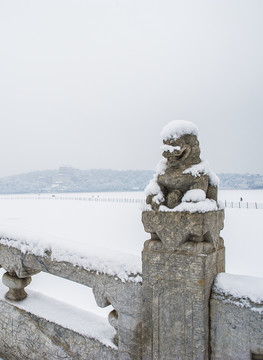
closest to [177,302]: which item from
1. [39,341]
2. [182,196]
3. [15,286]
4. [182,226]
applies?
[182,226]

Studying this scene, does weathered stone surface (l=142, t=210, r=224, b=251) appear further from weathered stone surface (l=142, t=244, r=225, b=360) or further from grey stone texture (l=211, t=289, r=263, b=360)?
grey stone texture (l=211, t=289, r=263, b=360)

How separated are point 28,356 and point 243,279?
90.1 inches

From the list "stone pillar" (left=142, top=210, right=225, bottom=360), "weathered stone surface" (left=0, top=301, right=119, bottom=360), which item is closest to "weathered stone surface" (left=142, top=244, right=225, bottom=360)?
"stone pillar" (left=142, top=210, right=225, bottom=360)

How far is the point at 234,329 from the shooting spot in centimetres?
213

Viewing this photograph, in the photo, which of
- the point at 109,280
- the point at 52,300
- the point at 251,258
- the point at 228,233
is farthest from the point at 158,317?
the point at 228,233

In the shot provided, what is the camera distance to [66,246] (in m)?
3.04

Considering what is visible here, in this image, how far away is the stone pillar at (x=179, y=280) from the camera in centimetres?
218

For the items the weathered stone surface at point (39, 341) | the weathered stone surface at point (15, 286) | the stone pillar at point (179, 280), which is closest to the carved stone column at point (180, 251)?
the stone pillar at point (179, 280)

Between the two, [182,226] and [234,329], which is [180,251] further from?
[234,329]

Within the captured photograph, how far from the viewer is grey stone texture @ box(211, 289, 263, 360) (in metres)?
2.04

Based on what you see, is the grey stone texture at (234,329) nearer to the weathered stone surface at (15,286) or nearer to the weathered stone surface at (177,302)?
the weathered stone surface at (177,302)

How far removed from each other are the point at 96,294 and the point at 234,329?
116 centimetres

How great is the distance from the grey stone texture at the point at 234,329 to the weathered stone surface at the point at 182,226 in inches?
→ 15.8

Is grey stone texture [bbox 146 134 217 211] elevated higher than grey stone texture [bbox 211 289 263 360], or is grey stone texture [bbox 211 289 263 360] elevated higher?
grey stone texture [bbox 146 134 217 211]
